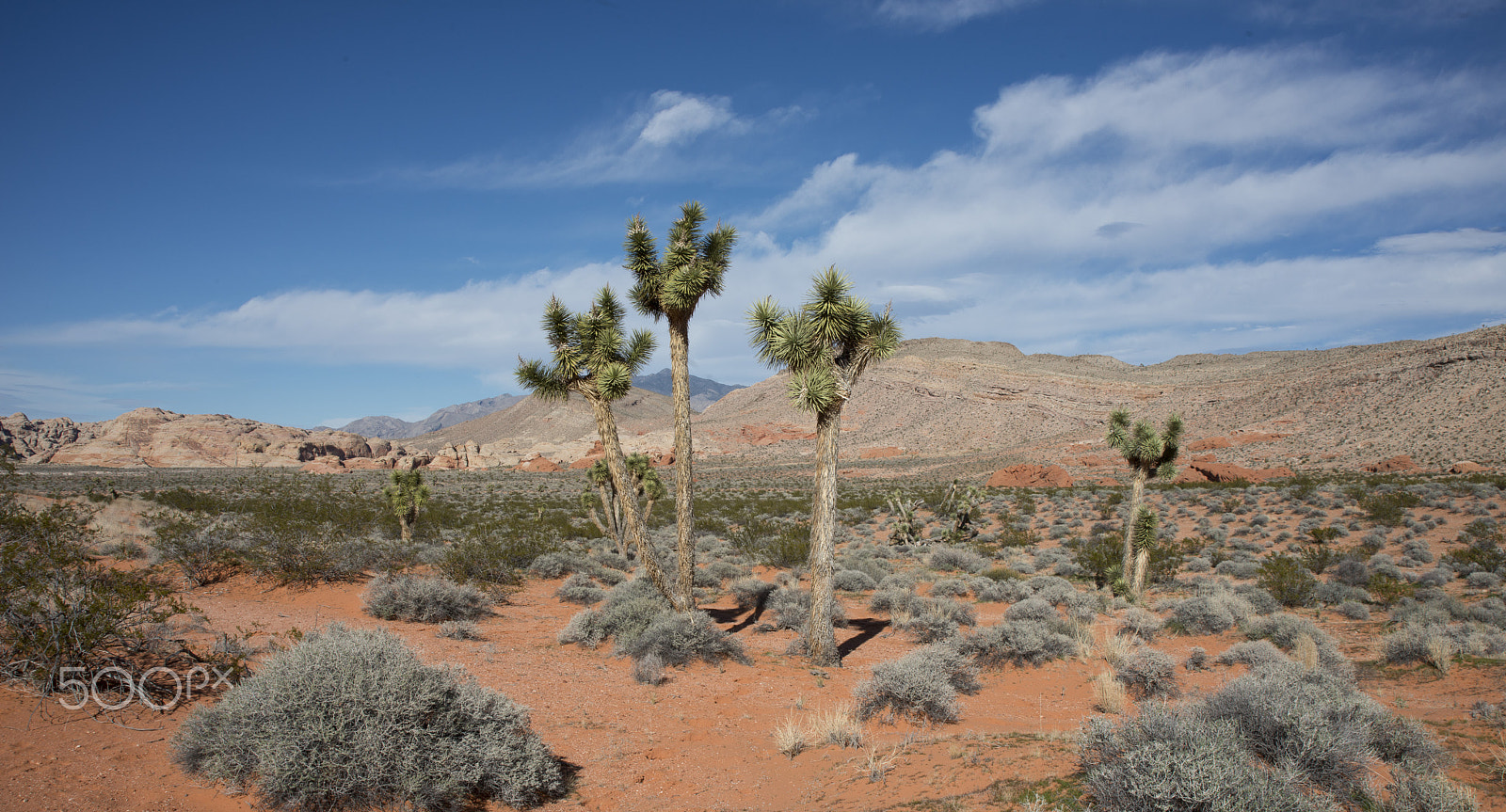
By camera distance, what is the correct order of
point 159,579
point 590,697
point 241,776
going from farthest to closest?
point 159,579, point 590,697, point 241,776

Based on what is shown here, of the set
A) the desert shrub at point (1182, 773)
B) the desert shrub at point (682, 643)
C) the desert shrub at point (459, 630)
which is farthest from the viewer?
the desert shrub at point (459, 630)

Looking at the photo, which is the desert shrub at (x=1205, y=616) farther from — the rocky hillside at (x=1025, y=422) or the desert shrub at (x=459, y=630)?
the rocky hillside at (x=1025, y=422)

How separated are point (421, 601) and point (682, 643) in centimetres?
535

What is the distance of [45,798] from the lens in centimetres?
423

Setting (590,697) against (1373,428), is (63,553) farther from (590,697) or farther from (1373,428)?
(1373,428)

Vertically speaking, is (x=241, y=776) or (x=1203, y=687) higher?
(x=241, y=776)

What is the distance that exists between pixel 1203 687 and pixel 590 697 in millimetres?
8724

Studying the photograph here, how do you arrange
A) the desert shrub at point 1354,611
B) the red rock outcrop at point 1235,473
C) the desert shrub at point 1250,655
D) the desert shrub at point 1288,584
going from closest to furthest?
the desert shrub at point 1250,655 → the desert shrub at point 1354,611 → the desert shrub at point 1288,584 → the red rock outcrop at point 1235,473

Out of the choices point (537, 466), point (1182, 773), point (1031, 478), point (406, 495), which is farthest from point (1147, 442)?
point (537, 466)

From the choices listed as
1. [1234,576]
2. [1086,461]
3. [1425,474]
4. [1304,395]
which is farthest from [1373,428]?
[1234,576]

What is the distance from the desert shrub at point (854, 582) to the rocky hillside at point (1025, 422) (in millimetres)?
23880

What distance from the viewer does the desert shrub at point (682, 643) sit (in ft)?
33.7

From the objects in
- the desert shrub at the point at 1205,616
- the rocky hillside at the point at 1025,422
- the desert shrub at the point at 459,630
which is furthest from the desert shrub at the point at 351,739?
the rocky hillside at the point at 1025,422

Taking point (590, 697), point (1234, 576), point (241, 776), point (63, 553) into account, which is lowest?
point (1234, 576)
